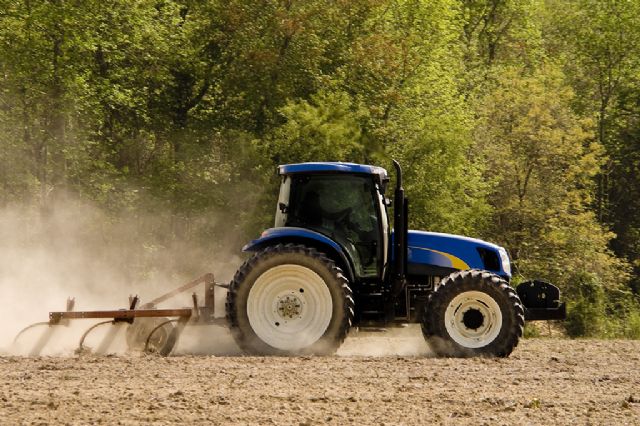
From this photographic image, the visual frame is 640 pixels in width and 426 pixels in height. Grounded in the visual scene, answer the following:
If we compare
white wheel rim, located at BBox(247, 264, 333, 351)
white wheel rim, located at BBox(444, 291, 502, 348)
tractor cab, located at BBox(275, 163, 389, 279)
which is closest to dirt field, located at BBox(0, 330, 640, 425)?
white wheel rim, located at BBox(444, 291, 502, 348)

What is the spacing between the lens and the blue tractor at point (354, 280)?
14609 mm

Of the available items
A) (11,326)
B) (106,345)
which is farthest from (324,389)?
(11,326)

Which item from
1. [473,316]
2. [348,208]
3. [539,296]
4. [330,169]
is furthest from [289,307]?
[539,296]

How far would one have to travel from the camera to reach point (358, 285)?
591 inches

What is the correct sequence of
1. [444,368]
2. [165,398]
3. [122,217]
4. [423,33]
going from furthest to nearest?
1. [423,33]
2. [122,217]
3. [444,368]
4. [165,398]

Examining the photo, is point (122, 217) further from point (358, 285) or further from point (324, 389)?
point (324, 389)

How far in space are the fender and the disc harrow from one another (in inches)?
32.9

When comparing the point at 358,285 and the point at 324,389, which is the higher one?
the point at 358,285

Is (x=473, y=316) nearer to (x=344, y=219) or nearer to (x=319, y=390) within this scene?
(x=344, y=219)

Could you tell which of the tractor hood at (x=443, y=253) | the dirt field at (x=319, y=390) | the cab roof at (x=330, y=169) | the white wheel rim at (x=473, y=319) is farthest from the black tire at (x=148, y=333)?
the white wheel rim at (x=473, y=319)

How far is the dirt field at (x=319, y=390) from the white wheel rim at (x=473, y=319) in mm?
431

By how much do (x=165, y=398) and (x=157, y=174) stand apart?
2358 cm

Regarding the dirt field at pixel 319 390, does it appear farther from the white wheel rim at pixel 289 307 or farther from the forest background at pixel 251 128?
the forest background at pixel 251 128

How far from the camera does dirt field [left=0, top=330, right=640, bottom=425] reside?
985 centimetres
